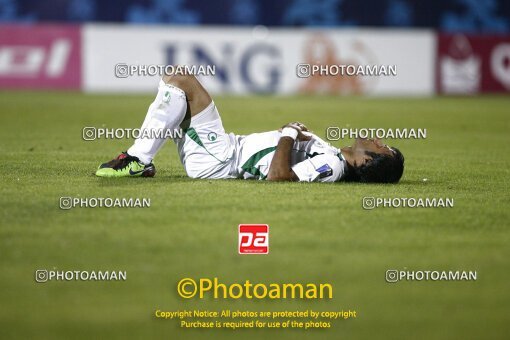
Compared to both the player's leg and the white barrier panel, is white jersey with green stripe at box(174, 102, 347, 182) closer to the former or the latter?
the player's leg

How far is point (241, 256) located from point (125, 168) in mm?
2561

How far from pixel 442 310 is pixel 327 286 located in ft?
2.02

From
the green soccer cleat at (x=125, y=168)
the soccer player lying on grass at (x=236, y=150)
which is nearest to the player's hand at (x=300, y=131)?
the soccer player lying on grass at (x=236, y=150)

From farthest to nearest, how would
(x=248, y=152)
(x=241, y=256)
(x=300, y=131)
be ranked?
(x=248, y=152) < (x=300, y=131) < (x=241, y=256)

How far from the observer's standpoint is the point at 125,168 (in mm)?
7504

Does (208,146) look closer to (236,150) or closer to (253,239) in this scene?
(236,150)

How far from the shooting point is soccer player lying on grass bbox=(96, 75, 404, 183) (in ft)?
23.6

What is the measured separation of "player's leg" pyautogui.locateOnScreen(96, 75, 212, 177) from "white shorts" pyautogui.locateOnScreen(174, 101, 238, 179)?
0.30 ft

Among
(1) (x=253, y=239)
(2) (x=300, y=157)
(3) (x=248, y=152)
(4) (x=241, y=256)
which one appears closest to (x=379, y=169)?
(2) (x=300, y=157)

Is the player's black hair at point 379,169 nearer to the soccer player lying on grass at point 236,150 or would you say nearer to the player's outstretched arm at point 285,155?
the soccer player lying on grass at point 236,150

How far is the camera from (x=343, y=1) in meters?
28.3

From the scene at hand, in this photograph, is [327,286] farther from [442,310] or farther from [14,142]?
[14,142]

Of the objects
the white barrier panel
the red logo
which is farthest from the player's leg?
the white barrier panel

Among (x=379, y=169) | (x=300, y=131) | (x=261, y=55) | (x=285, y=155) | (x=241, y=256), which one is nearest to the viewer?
(x=241, y=256)
